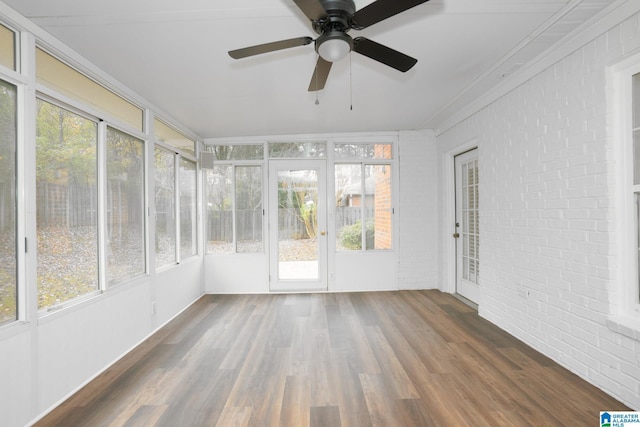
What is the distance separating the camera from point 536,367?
2.58 m

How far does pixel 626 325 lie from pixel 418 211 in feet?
10.7

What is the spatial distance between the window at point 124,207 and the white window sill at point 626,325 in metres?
3.99

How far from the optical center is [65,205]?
2.43 m

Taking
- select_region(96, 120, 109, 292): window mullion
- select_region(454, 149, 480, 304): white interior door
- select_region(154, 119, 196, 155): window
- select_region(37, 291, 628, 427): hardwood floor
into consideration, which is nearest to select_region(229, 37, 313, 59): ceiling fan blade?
select_region(96, 120, 109, 292): window mullion

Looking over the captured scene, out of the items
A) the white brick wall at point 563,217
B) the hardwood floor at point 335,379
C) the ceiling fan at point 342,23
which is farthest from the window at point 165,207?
the white brick wall at point 563,217

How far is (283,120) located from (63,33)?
2512 millimetres

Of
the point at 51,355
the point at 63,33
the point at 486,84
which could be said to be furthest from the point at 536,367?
the point at 63,33

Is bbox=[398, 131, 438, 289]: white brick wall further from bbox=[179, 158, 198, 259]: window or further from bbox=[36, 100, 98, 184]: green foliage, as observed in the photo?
bbox=[36, 100, 98, 184]: green foliage

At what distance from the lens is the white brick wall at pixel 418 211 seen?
204 inches

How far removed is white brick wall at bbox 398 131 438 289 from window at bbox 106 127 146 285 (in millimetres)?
3723

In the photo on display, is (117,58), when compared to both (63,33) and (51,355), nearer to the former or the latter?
(63,33)

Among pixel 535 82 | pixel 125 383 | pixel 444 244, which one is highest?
pixel 535 82

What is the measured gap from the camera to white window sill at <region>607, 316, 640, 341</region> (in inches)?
78.4

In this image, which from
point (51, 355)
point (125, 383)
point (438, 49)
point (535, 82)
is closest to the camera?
point (51, 355)
